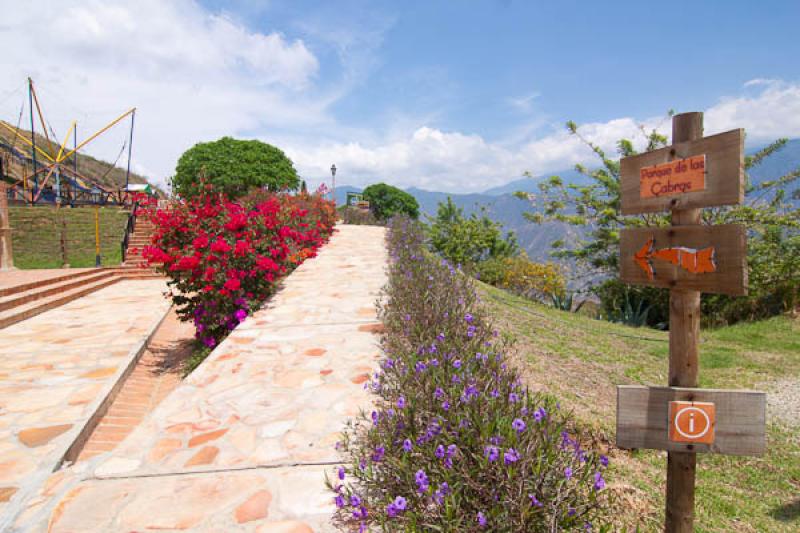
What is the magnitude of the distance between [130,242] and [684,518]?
57.7 feet

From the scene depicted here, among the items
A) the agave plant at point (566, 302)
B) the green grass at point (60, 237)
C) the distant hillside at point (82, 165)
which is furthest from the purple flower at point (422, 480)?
the distant hillside at point (82, 165)

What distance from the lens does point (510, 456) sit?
1.72 m

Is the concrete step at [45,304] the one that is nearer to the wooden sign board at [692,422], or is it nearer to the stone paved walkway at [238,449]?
the stone paved walkway at [238,449]

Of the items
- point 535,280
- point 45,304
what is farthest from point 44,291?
point 535,280

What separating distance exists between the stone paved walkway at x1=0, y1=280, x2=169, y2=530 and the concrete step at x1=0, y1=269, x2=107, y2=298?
77cm

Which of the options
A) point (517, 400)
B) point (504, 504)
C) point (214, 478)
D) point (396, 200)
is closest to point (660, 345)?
point (517, 400)

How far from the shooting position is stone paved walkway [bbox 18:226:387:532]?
2127 millimetres

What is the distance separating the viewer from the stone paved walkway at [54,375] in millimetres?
3119

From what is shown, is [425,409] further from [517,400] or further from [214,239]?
[214,239]

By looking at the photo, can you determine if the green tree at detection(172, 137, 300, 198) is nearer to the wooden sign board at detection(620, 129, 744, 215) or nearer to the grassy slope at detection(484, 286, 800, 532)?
the grassy slope at detection(484, 286, 800, 532)

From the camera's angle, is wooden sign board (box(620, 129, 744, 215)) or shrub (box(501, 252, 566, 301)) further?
shrub (box(501, 252, 566, 301))

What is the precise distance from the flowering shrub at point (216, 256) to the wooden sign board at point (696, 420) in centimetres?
481

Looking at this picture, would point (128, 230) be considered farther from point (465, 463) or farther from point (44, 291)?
point (465, 463)

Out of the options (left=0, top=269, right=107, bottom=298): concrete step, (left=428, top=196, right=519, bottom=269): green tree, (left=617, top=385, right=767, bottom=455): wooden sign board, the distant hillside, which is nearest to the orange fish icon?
(left=617, top=385, right=767, bottom=455): wooden sign board
